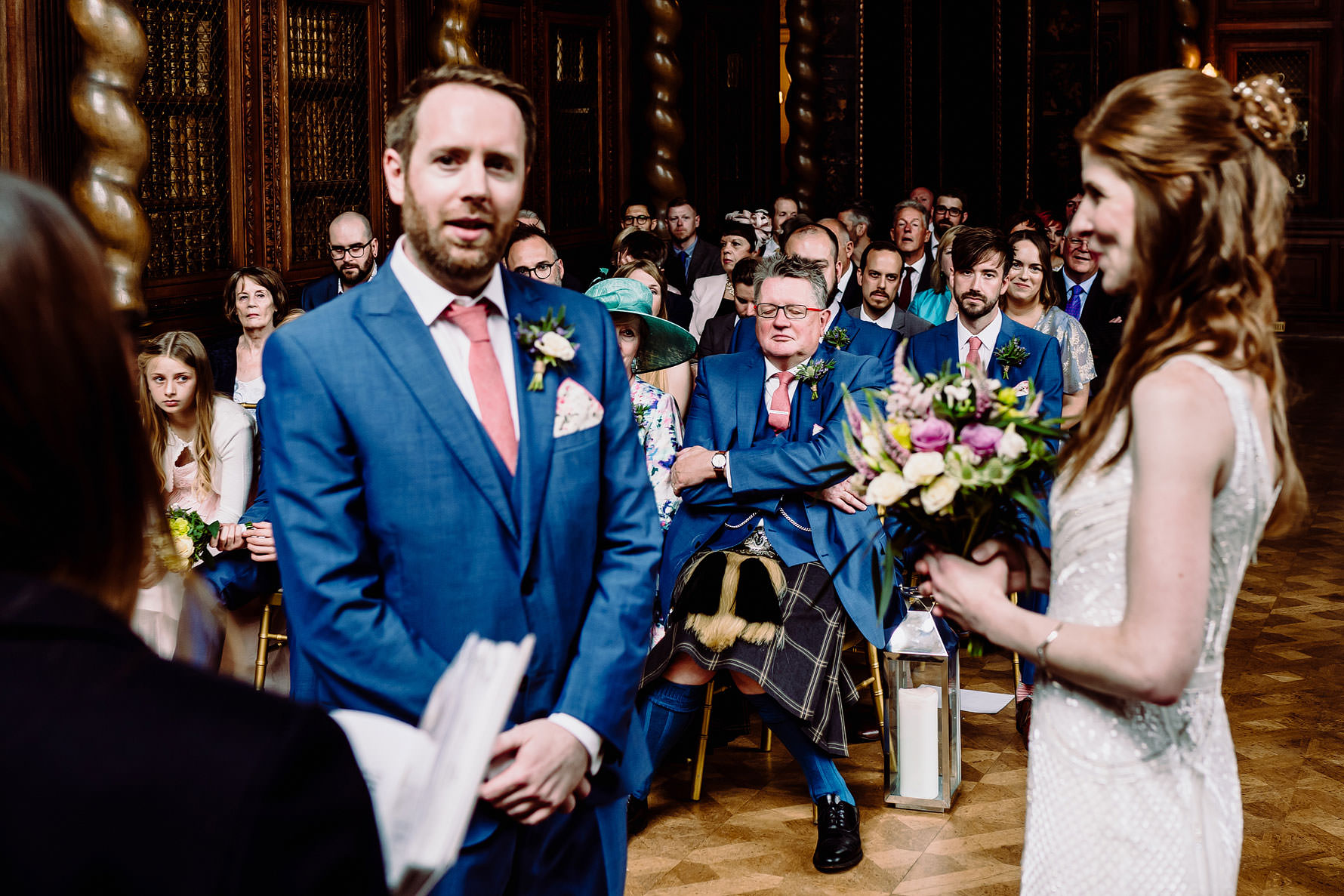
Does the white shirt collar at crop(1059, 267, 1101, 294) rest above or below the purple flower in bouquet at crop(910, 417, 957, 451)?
above

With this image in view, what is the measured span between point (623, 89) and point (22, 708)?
972cm

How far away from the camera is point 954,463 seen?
192cm

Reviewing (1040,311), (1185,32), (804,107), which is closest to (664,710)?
(1040,311)

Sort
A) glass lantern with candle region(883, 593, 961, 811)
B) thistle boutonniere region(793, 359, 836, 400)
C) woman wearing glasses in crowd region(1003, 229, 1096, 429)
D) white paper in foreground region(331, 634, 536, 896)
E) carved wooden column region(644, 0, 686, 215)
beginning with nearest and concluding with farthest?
white paper in foreground region(331, 634, 536, 896) < glass lantern with candle region(883, 593, 961, 811) < thistle boutonniere region(793, 359, 836, 400) < woman wearing glasses in crowd region(1003, 229, 1096, 429) < carved wooden column region(644, 0, 686, 215)

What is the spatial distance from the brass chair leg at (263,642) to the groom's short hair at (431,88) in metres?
2.69

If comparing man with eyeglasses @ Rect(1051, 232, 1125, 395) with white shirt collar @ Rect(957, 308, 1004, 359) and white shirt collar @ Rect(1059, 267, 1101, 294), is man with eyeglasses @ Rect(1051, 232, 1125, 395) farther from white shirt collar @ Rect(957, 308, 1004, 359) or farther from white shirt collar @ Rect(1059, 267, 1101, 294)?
white shirt collar @ Rect(957, 308, 1004, 359)

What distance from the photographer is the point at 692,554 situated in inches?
157

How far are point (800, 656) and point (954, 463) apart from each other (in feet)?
6.38

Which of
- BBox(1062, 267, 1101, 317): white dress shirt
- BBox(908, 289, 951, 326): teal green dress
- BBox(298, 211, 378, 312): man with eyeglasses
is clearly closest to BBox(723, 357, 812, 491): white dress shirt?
BBox(298, 211, 378, 312): man with eyeglasses

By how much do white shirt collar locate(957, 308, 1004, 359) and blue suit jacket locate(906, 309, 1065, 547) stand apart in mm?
10

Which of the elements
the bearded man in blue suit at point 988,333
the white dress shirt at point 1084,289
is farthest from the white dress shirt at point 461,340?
the white dress shirt at point 1084,289

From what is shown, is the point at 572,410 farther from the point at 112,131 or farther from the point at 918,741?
the point at 112,131

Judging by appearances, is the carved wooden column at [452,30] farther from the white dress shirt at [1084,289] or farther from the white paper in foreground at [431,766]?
the white paper in foreground at [431,766]

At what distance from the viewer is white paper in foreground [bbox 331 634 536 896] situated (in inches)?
37.9
